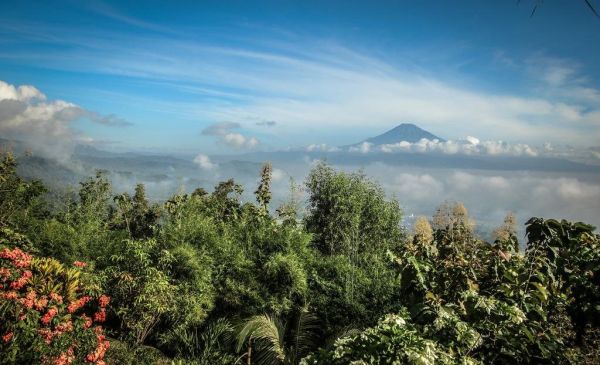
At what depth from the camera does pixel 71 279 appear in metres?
8.75

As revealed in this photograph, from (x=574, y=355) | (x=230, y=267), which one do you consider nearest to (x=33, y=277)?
(x=230, y=267)

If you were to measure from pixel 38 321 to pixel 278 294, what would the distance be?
Result: 618cm

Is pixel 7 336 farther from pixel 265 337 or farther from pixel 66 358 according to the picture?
pixel 265 337

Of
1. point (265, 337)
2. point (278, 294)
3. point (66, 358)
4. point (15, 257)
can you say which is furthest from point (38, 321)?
point (278, 294)

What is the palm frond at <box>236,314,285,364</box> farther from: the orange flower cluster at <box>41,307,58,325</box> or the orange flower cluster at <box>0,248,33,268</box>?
the orange flower cluster at <box>0,248,33,268</box>

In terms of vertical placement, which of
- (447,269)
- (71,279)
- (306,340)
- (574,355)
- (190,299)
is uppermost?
(447,269)

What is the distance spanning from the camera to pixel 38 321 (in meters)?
7.31

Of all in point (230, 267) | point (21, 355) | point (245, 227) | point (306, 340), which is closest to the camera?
point (21, 355)

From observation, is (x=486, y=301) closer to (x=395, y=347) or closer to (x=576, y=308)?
(x=395, y=347)

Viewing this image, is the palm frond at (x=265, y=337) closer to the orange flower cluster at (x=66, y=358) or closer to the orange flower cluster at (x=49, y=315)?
the orange flower cluster at (x=66, y=358)

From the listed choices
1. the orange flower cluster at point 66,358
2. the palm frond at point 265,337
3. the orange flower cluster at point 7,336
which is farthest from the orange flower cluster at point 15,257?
the palm frond at point 265,337

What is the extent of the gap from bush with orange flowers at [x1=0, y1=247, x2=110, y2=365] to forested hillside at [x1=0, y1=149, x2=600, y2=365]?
0.08 feet

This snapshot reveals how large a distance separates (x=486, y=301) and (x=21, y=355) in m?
7.25

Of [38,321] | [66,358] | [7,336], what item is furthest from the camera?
[38,321]
